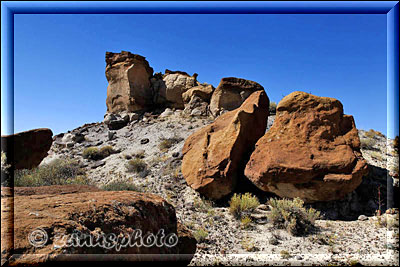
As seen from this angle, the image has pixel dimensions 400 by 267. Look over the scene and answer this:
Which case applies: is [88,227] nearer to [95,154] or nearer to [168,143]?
Answer: [168,143]

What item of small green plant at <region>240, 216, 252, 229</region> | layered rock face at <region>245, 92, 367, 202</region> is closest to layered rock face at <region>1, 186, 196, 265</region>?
small green plant at <region>240, 216, 252, 229</region>

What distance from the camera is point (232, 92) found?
16.6 m

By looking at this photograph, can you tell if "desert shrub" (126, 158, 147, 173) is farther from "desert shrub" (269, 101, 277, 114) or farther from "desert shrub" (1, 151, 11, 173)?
"desert shrub" (269, 101, 277, 114)

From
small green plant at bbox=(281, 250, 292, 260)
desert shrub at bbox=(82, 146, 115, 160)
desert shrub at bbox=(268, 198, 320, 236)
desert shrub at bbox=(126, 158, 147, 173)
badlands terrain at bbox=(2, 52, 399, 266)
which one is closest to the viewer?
badlands terrain at bbox=(2, 52, 399, 266)

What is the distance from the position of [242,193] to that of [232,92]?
33.3 feet

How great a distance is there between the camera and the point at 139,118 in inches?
814

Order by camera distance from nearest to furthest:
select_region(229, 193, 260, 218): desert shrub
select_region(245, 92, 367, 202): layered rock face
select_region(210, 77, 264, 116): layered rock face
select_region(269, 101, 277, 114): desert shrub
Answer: select_region(245, 92, 367, 202): layered rock face < select_region(229, 193, 260, 218): desert shrub < select_region(210, 77, 264, 116): layered rock face < select_region(269, 101, 277, 114): desert shrub

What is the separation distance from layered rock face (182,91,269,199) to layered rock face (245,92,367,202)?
0.57 meters

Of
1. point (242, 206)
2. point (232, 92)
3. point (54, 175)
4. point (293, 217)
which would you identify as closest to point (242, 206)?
point (242, 206)

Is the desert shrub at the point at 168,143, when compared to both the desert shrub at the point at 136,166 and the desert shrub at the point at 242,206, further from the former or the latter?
the desert shrub at the point at 242,206

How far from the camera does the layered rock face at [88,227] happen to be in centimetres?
207

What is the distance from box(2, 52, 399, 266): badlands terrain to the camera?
8.80 ft

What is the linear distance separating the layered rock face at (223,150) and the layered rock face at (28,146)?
4.05m
